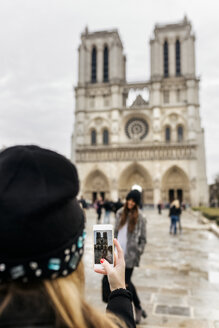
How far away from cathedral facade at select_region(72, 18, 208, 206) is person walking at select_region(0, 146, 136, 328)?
116 ft

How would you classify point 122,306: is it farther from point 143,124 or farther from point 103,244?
point 143,124

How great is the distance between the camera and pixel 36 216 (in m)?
0.83

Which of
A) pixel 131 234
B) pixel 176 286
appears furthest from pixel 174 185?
pixel 131 234

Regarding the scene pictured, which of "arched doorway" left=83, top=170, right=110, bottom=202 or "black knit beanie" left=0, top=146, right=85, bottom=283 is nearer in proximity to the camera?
"black knit beanie" left=0, top=146, right=85, bottom=283

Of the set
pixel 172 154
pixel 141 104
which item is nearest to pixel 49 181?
pixel 172 154

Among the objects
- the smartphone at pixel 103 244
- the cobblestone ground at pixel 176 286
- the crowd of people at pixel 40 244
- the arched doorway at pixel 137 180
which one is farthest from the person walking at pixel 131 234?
the arched doorway at pixel 137 180

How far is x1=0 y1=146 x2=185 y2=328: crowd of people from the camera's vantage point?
2.59 ft

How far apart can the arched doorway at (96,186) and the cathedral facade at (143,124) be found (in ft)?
0.42

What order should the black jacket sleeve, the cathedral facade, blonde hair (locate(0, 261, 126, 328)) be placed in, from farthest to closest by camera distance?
the cathedral facade → the black jacket sleeve → blonde hair (locate(0, 261, 126, 328))

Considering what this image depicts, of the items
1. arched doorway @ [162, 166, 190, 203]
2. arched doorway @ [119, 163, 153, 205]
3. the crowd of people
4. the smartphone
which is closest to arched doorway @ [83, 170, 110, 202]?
arched doorway @ [119, 163, 153, 205]

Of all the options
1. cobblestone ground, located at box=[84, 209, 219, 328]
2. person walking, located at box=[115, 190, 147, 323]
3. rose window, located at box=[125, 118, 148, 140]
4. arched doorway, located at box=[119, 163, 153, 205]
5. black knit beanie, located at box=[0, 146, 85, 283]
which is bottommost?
cobblestone ground, located at box=[84, 209, 219, 328]

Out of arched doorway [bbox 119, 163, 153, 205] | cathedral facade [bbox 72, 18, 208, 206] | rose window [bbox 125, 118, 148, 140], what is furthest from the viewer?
rose window [bbox 125, 118, 148, 140]

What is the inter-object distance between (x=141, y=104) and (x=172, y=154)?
9.45 meters

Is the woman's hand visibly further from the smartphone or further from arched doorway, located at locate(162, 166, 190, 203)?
arched doorway, located at locate(162, 166, 190, 203)
